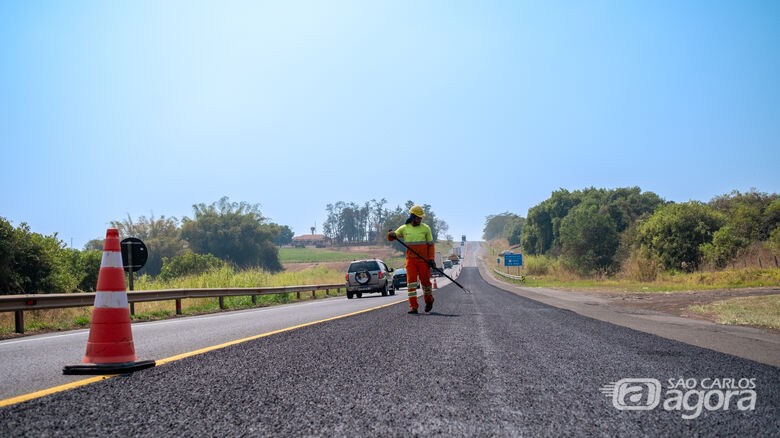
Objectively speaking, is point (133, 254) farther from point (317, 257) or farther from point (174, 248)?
point (317, 257)

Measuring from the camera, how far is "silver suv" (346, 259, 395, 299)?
24.0 metres

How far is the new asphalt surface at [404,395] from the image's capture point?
285 cm

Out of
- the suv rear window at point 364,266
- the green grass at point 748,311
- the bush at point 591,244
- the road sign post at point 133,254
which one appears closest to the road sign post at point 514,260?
the bush at point 591,244

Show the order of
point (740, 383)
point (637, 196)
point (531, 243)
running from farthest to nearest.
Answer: point (531, 243) < point (637, 196) < point (740, 383)

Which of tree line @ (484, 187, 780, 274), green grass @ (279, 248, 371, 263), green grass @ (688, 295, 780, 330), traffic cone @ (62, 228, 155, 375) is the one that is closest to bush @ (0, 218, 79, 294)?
traffic cone @ (62, 228, 155, 375)

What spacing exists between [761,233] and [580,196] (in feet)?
223

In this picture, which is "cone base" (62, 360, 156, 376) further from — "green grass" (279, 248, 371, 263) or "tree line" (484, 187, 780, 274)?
"green grass" (279, 248, 371, 263)

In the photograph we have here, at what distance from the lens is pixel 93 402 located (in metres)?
3.36

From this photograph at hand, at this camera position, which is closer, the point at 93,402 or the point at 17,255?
the point at 93,402

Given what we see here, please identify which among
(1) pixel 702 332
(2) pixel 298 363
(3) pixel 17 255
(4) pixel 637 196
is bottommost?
(1) pixel 702 332

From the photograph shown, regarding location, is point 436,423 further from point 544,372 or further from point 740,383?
point 740,383

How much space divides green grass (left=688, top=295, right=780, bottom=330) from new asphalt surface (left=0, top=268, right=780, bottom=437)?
5.40 m

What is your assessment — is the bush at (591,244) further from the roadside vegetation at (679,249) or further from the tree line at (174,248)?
the tree line at (174,248)

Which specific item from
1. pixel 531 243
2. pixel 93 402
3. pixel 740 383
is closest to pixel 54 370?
pixel 93 402
